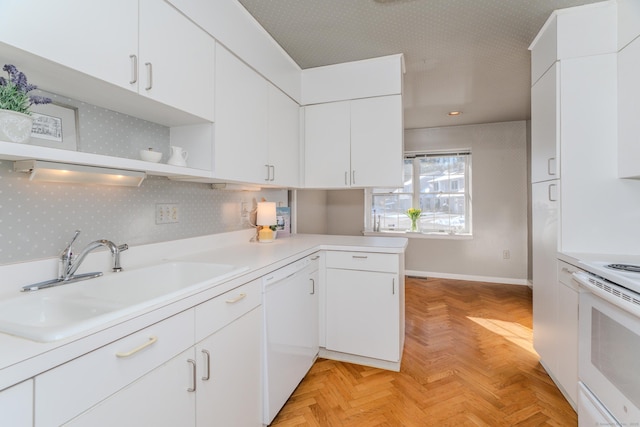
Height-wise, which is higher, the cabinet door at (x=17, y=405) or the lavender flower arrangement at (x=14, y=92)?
the lavender flower arrangement at (x=14, y=92)

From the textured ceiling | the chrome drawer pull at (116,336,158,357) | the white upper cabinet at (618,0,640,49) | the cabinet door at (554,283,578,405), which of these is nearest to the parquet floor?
the cabinet door at (554,283,578,405)

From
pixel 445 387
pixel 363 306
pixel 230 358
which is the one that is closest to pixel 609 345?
pixel 445 387

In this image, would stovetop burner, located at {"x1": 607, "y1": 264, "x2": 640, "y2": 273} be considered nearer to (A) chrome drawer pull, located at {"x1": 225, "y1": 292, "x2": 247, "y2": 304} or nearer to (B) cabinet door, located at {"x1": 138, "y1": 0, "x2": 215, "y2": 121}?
(A) chrome drawer pull, located at {"x1": 225, "y1": 292, "x2": 247, "y2": 304}

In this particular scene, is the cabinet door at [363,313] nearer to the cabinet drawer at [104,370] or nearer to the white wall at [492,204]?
the cabinet drawer at [104,370]

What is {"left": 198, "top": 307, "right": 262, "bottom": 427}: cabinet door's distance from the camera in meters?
1.11

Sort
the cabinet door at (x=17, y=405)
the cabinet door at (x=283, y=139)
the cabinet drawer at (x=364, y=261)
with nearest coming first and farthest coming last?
the cabinet door at (x=17, y=405)
the cabinet drawer at (x=364, y=261)
the cabinet door at (x=283, y=139)

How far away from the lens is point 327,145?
2.65 meters

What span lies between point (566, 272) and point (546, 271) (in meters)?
0.28

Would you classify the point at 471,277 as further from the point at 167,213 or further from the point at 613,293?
the point at 167,213

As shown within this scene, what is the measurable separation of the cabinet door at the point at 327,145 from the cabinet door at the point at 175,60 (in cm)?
122

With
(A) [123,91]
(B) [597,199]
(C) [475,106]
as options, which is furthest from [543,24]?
(A) [123,91]

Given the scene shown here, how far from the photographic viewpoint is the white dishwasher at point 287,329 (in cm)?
154

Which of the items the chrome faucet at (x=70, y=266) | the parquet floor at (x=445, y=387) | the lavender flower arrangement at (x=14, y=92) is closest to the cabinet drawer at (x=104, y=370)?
the chrome faucet at (x=70, y=266)

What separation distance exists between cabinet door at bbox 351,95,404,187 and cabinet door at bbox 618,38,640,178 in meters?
1.32
